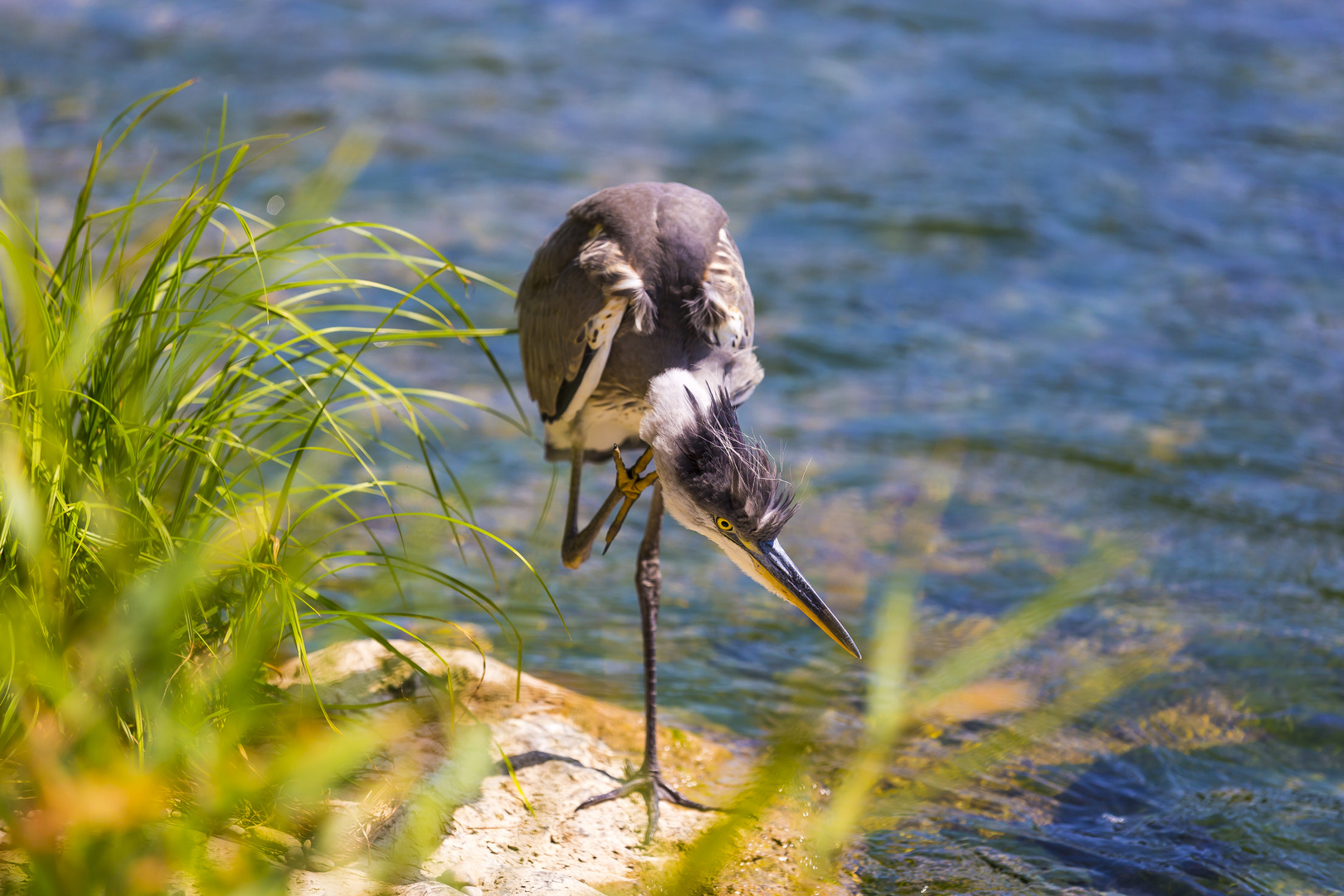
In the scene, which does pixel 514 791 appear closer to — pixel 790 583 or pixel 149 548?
pixel 790 583

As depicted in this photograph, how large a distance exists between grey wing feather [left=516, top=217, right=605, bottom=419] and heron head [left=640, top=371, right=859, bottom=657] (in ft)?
1.86

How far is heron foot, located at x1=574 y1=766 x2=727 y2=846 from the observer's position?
3855mm

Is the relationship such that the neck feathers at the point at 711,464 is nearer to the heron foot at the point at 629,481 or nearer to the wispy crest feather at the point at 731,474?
the wispy crest feather at the point at 731,474

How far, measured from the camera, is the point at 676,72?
12.3 m

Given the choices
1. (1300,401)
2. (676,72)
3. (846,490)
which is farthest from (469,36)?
(1300,401)

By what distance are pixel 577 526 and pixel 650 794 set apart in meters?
1.06

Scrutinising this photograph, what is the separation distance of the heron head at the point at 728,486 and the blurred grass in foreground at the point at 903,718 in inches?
16.4

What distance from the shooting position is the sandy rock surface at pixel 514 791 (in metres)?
3.21

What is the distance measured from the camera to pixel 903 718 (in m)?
1.12

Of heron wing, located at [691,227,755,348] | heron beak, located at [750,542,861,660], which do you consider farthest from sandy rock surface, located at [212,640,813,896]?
heron wing, located at [691,227,755,348]

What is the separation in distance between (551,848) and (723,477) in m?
1.20

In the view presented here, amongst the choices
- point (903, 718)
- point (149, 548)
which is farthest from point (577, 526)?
point (903, 718)

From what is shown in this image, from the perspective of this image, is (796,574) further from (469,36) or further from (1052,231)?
(469,36)

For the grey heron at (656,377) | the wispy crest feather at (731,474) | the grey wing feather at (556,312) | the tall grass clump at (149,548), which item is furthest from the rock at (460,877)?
the grey wing feather at (556,312)
